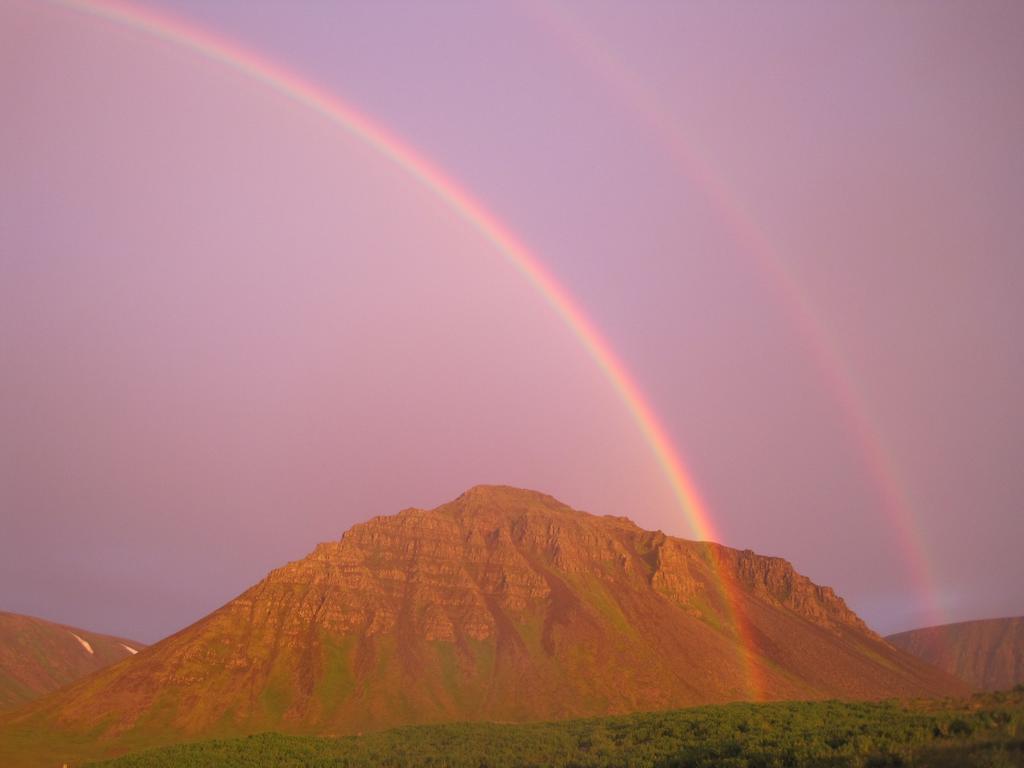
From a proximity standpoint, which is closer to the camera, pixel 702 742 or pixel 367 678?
pixel 702 742

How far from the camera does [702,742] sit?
1442 inches

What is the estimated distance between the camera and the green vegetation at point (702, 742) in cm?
2823

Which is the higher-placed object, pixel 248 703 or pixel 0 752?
pixel 248 703

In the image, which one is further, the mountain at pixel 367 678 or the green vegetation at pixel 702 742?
the mountain at pixel 367 678

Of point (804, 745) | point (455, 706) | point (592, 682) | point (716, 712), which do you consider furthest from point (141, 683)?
point (804, 745)

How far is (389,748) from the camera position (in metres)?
47.7

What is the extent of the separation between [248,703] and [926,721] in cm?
15093

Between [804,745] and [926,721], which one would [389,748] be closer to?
[804,745]

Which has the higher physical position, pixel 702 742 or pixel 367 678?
pixel 367 678

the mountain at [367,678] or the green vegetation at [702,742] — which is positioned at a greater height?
the mountain at [367,678]

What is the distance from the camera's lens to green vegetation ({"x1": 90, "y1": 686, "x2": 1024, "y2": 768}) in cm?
2823

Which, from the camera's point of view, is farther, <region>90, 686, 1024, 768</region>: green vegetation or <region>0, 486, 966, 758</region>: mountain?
<region>0, 486, 966, 758</region>: mountain

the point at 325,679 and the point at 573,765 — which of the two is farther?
the point at 325,679

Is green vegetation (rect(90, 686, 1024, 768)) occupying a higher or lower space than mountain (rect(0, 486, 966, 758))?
lower
